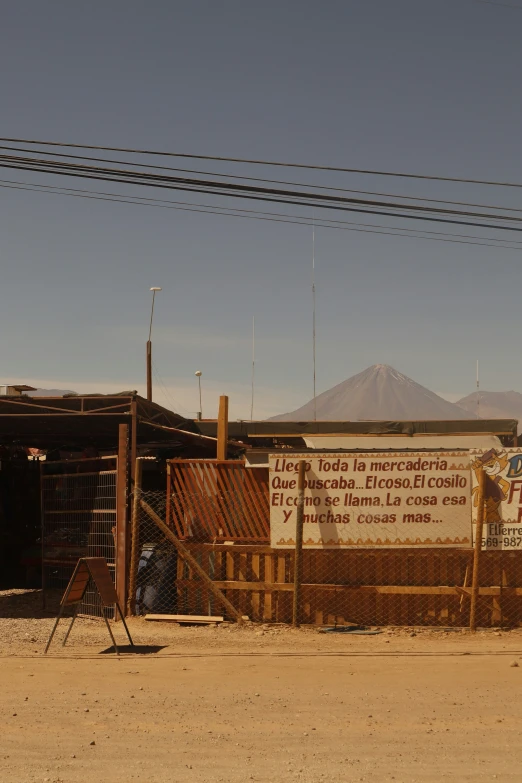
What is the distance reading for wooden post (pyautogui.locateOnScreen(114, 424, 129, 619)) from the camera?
14.0 meters

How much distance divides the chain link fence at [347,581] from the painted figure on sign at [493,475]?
2.07 ft

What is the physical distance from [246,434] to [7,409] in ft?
36.3

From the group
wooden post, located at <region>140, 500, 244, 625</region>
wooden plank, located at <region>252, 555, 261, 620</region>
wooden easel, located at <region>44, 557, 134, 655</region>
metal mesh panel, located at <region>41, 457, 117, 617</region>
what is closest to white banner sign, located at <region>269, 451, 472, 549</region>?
wooden plank, located at <region>252, 555, 261, 620</region>

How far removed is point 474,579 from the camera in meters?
12.8

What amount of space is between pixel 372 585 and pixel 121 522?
3990mm

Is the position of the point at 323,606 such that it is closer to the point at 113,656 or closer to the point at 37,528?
the point at 113,656

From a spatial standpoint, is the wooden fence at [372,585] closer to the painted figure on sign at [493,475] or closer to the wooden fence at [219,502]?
the wooden fence at [219,502]

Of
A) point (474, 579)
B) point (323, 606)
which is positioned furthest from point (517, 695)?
point (323, 606)

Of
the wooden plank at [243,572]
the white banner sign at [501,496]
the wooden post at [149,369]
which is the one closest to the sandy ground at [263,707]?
the wooden plank at [243,572]

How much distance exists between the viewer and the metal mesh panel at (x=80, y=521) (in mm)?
14625

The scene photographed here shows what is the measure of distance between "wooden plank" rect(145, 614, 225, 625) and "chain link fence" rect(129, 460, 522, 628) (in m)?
0.13

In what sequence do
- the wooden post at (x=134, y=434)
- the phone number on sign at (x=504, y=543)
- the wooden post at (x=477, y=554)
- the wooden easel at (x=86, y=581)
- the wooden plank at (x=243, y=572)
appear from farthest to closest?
1. the wooden post at (x=134, y=434)
2. the wooden plank at (x=243, y=572)
3. the phone number on sign at (x=504, y=543)
4. the wooden post at (x=477, y=554)
5. the wooden easel at (x=86, y=581)

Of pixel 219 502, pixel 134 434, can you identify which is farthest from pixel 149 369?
pixel 219 502

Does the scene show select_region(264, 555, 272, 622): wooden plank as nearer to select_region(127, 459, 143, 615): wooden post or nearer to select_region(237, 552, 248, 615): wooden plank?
select_region(237, 552, 248, 615): wooden plank
